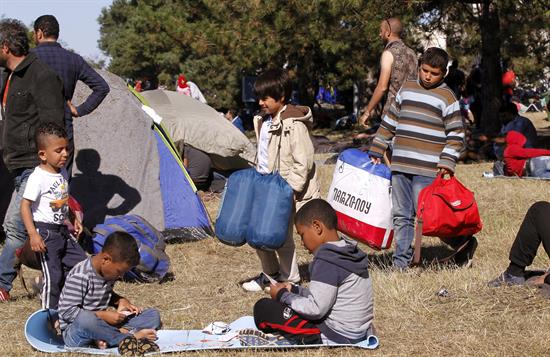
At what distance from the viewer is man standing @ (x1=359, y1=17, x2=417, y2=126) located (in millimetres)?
7324

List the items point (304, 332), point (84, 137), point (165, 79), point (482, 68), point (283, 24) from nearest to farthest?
1. point (304, 332)
2. point (84, 137)
3. point (482, 68)
4. point (283, 24)
5. point (165, 79)

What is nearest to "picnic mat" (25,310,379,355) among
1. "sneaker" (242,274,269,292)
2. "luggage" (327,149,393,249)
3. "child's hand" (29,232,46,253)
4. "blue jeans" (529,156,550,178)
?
"child's hand" (29,232,46,253)

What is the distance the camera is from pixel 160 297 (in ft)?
21.6

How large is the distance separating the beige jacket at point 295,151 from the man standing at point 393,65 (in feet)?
3.43

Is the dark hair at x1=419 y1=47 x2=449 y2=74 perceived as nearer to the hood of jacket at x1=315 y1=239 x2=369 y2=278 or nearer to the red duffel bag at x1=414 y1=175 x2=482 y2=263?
the red duffel bag at x1=414 y1=175 x2=482 y2=263

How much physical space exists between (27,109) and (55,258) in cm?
122

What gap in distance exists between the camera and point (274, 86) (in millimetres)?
6312

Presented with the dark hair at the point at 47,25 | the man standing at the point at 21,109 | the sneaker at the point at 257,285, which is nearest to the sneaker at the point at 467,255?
the sneaker at the point at 257,285

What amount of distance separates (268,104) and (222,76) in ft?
85.6

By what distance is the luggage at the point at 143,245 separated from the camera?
699cm

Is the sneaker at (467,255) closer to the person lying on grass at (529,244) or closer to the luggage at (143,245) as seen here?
the person lying on grass at (529,244)

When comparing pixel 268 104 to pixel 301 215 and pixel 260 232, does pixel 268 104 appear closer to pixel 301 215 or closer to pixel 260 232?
pixel 260 232

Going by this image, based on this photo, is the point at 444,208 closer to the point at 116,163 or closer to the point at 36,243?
the point at 36,243

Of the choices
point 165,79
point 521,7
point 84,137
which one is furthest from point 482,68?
point 165,79
